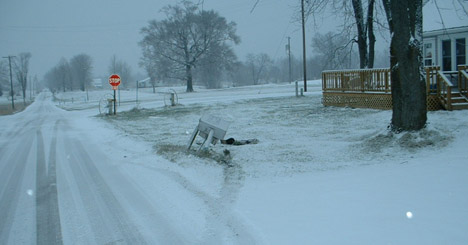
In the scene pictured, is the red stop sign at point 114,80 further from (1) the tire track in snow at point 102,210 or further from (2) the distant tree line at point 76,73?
(2) the distant tree line at point 76,73

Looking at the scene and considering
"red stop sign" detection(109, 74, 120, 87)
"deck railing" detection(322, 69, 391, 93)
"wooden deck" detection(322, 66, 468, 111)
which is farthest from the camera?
"red stop sign" detection(109, 74, 120, 87)

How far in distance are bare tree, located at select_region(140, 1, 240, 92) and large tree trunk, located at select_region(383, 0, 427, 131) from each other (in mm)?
50576

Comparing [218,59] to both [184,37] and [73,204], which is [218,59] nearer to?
[184,37]

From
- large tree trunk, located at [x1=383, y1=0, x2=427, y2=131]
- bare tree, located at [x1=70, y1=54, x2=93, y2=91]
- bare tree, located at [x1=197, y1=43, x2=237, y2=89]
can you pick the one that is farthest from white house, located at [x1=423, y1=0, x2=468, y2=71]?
bare tree, located at [x1=70, y1=54, x2=93, y2=91]

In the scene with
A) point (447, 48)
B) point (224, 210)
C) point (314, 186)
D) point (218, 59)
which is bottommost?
point (224, 210)

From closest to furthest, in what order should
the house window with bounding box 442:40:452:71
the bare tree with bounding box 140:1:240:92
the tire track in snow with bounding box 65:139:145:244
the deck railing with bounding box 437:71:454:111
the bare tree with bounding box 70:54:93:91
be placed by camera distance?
the tire track in snow with bounding box 65:139:145:244 → the deck railing with bounding box 437:71:454:111 → the house window with bounding box 442:40:452:71 → the bare tree with bounding box 140:1:240:92 → the bare tree with bounding box 70:54:93:91

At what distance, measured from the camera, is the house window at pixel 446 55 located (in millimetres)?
19133

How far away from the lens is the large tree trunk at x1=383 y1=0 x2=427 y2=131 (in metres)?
9.29

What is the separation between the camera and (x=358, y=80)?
19.0m

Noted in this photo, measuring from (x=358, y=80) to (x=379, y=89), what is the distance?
5.39 feet

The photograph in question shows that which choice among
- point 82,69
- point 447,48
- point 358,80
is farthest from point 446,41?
point 82,69

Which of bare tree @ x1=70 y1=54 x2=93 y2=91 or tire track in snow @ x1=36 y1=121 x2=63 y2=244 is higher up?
bare tree @ x1=70 y1=54 x2=93 y2=91

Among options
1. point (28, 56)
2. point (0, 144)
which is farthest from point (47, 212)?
point (28, 56)

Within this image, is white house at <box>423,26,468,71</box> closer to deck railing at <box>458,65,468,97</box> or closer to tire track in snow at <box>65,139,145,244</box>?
deck railing at <box>458,65,468,97</box>
